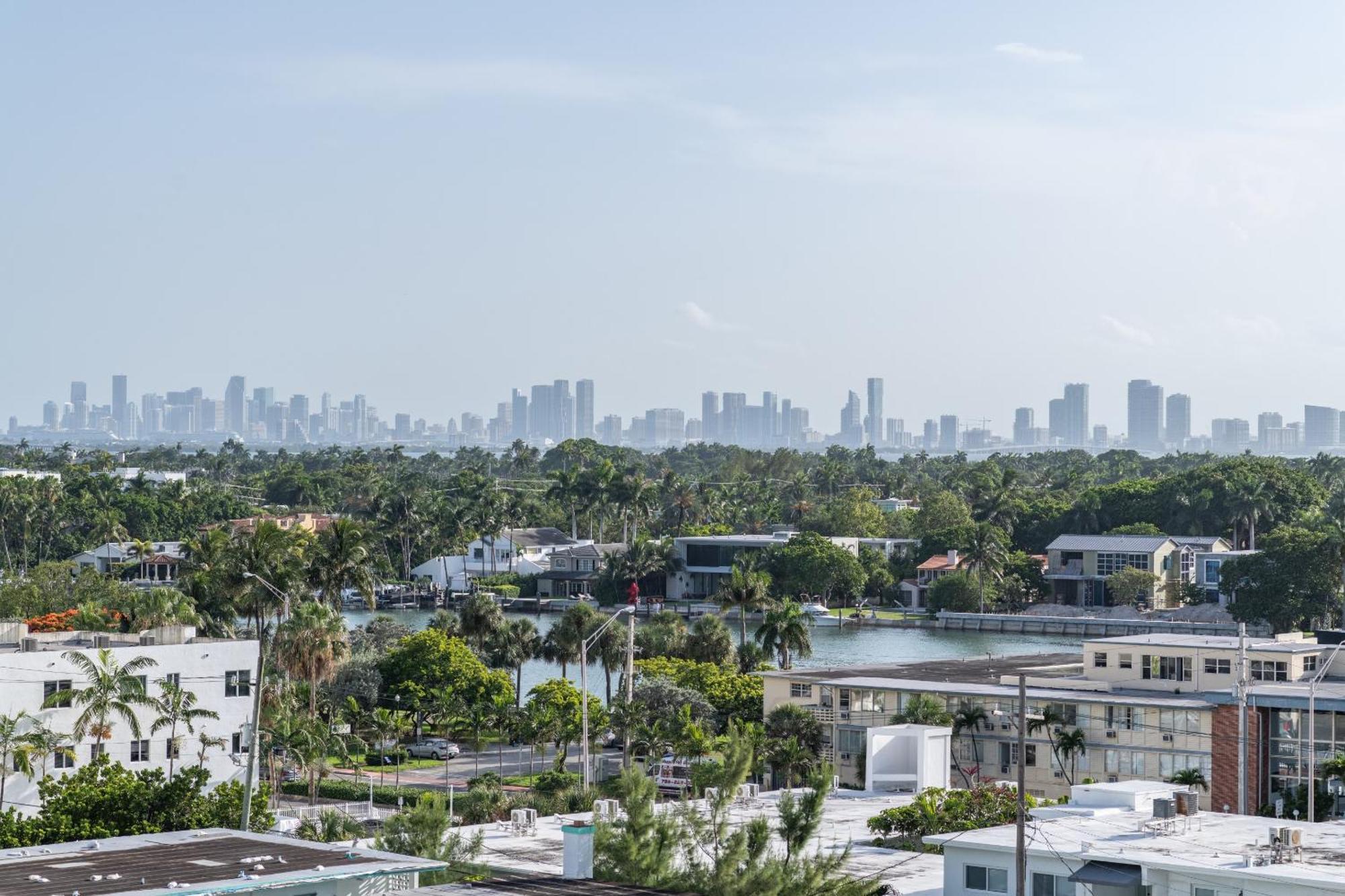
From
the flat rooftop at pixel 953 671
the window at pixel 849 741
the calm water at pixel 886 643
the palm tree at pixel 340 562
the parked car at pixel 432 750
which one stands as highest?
the palm tree at pixel 340 562

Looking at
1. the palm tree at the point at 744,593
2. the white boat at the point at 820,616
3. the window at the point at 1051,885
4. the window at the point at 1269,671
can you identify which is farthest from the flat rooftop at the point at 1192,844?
the white boat at the point at 820,616

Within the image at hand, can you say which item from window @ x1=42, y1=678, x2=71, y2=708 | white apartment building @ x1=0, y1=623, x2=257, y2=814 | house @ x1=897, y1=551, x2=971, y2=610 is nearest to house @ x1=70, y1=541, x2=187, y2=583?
house @ x1=897, y1=551, x2=971, y2=610

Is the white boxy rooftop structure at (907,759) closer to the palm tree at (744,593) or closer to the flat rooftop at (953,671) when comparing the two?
the flat rooftop at (953,671)

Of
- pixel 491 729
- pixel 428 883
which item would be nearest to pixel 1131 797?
pixel 428 883

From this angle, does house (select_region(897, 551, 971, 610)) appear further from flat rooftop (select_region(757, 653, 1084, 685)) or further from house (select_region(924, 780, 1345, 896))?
house (select_region(924, 780, 1345, 896))

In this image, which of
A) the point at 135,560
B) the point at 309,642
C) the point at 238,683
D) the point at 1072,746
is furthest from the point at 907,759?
the point at 135,560

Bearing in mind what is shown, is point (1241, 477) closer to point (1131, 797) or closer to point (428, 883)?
point (1131, 797)

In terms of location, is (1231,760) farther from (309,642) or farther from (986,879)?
(309,642)
